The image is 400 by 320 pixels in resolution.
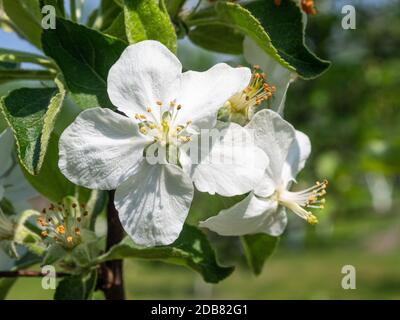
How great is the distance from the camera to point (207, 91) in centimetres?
98

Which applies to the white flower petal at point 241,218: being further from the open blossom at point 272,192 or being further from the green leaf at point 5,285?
the green leaf at point 5,285

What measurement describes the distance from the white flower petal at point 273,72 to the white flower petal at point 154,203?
23cm

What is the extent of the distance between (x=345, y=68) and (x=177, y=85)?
A: 407 cm

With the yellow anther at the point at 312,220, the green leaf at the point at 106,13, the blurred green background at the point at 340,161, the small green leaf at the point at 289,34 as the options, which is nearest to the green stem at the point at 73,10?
the green leaf at the point at 106,13

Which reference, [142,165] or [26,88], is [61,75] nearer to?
[26,88]

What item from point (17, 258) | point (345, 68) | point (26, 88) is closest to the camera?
point (26, 88)

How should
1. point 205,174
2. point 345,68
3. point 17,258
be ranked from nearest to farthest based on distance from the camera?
point 205,174 < point 17,258 < point 345,68

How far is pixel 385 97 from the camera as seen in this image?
17.0ft

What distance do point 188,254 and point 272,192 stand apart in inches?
6.8

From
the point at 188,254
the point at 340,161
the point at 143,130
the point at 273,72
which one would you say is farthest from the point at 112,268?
the point at 340,161

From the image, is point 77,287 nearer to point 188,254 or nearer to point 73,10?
point 188,254

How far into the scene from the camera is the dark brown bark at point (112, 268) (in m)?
1.18
